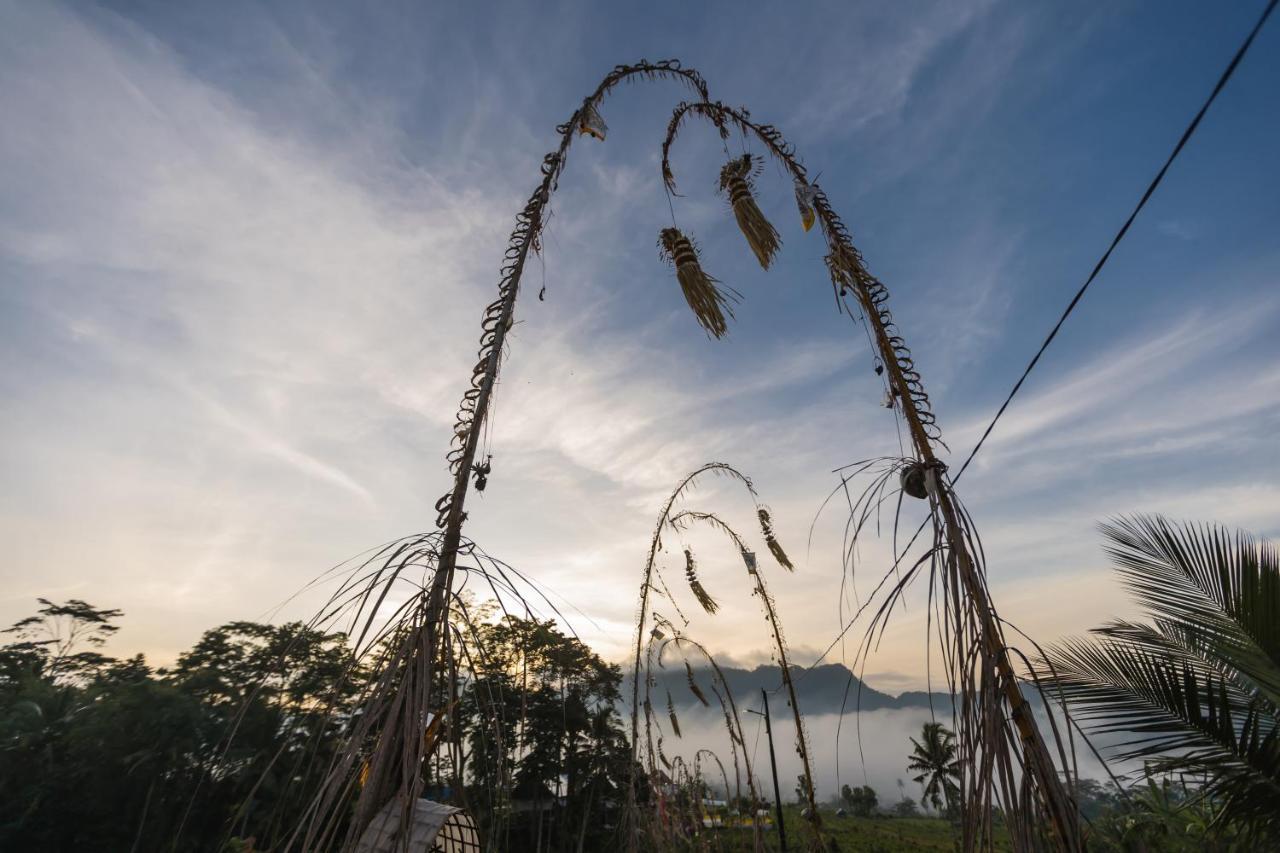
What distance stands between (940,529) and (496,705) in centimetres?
149

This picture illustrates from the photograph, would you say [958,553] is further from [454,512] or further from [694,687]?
[694,687]

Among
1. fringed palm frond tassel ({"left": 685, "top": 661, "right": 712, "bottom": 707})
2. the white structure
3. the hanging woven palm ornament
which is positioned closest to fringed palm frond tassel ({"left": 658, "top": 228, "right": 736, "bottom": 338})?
the hanging woven palm ornament

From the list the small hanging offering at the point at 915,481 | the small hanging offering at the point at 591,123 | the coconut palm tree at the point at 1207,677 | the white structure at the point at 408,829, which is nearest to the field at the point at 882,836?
the coconut palm tree at the point at 1207,677

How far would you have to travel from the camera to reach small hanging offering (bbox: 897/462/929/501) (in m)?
1.62

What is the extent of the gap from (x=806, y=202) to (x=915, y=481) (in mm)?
1095

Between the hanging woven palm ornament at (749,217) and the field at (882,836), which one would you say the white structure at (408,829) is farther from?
the field at (882,836)

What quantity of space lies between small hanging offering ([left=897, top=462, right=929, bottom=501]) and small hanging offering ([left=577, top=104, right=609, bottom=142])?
6.47 ft

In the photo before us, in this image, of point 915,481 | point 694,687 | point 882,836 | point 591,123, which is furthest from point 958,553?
point 882,836

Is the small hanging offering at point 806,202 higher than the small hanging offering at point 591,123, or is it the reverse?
the small hanging offering at point 591,123

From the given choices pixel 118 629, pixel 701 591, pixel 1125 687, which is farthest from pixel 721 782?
pixel 118 629

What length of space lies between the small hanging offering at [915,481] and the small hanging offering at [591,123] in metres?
1.97

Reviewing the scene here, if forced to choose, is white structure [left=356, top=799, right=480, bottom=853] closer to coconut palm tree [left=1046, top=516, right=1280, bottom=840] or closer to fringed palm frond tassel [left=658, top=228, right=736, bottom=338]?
fringed palm frond tassel [left=658, top=228, right=736, bottom=338]

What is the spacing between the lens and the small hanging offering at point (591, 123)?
2.47 meters

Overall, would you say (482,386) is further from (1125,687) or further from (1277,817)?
(1277,817)
